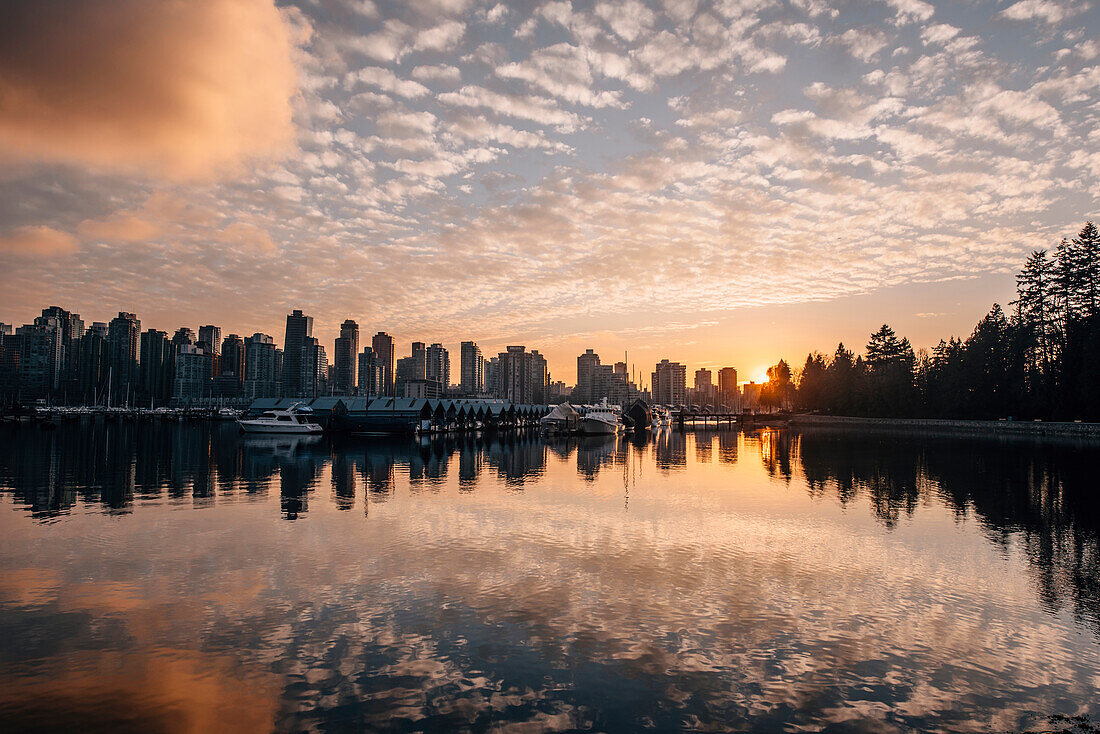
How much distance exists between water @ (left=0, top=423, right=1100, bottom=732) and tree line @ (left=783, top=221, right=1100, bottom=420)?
67.6 meters

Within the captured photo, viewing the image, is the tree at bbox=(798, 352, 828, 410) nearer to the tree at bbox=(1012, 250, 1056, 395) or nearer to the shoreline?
the shoreline

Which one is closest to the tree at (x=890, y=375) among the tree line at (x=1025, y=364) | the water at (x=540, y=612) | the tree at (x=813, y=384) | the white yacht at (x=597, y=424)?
the tree line at (x=1025, y=364)

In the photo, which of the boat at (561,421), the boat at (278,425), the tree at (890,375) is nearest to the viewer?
the boat at (278,425)

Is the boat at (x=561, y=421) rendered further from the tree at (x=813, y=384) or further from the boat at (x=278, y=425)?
the tree at (x=813, y=384)

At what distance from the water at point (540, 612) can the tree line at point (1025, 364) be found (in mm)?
67586

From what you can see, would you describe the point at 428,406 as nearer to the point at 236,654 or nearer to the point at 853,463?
the point at 853,463

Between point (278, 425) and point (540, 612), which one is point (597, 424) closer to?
point (278, 425)

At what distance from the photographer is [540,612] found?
13.3 meters

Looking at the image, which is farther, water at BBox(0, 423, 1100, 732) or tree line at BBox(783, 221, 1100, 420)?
tree line at BBox(783, 221, 1100, 420)

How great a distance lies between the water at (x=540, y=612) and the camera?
9359mm

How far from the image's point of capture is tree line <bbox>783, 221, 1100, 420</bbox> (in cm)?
8056

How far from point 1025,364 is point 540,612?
108535 mm

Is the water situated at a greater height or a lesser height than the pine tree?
Answer: lesser

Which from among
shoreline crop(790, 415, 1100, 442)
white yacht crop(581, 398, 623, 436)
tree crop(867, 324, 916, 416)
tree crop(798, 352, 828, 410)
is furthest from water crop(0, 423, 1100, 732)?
tree crop(798, 352, 828, 410)
